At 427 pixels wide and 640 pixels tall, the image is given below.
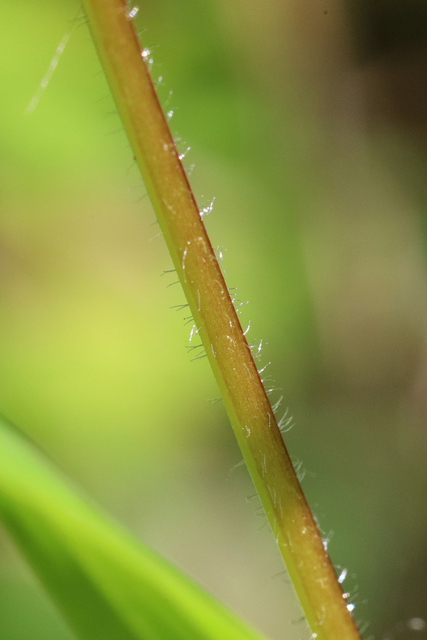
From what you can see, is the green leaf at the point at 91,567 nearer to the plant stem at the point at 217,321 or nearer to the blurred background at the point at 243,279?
the plant stem at the point at 217,321

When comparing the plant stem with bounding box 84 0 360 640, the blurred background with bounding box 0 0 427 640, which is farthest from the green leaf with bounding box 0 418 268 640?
the blurred background with bounding box 0 0 427 640

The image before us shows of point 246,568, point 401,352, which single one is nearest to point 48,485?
point 246,568

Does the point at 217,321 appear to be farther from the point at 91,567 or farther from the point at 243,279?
the point at 243,279

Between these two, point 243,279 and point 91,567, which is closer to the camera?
point 91,567

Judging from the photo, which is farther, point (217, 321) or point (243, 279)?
point (243, 279)

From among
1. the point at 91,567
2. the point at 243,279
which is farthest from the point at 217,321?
the point at 243,279
